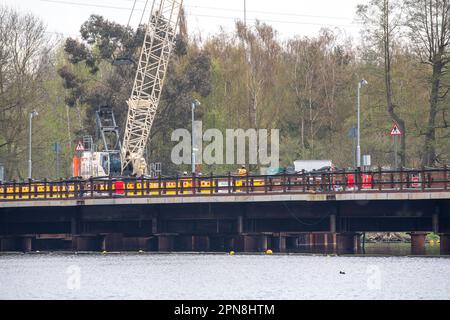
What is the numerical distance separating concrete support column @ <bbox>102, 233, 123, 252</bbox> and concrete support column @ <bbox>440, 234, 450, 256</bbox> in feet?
61.3

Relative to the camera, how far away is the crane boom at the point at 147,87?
108719mm

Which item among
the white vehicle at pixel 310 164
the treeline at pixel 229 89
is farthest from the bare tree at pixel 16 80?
the white vehicle at pixel 310 164

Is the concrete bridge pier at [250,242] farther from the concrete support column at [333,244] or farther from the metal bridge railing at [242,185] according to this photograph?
the concrete support column at [333,244]

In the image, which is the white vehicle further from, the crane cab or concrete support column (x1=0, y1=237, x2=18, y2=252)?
concrete support column (x1=0, y1=237, x2=18, y2=252)

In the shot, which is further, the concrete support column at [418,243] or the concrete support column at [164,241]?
the concrete support column at [164,241]

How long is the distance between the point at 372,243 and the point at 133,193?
81.5ft

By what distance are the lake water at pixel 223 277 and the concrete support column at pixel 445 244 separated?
1.43 metres

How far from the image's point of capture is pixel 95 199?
76.5m

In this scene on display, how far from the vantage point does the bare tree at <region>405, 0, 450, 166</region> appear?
314 ft

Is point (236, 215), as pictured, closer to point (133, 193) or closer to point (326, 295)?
point (133, 193)

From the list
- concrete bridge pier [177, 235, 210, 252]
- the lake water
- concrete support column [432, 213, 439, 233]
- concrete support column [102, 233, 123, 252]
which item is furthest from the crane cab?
concrete support column [432, 213, 439, 233]

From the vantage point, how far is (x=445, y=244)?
70.6 meters

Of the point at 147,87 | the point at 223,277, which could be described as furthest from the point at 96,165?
the point at 223,277
